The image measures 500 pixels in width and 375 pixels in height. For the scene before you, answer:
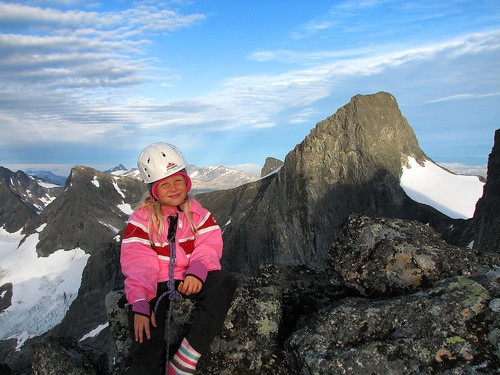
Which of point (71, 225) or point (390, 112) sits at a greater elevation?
point (390, 112)

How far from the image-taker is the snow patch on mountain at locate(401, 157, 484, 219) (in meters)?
68.9

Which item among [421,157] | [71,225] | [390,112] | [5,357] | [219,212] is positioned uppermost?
[390,112]

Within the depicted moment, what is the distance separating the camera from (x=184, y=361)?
17.1 ft

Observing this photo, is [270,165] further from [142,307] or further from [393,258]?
[142,307]

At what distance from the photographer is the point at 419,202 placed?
69.2m

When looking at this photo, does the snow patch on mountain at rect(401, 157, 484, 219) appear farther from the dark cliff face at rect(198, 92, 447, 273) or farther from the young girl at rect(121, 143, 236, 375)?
the young girl at rect(121, 143, 236, 375)

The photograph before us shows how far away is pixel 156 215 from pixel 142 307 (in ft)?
5.46

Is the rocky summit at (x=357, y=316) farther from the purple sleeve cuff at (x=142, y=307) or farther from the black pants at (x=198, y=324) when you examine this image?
the purple sleeve cuff at (x=142, y=307)

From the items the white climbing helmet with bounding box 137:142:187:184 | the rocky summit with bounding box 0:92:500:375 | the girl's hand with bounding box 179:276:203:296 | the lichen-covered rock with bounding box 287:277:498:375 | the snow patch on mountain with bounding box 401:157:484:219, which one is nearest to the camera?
the lichen-covered rock with bounding box 287:277:498:375

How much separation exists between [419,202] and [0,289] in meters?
159

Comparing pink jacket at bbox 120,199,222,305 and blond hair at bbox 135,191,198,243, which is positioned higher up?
blond hair at bbox 135,191,198,243

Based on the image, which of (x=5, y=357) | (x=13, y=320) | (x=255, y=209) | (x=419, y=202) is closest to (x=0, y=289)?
(x=13, y=320)

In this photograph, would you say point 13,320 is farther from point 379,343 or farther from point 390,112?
point 379,343

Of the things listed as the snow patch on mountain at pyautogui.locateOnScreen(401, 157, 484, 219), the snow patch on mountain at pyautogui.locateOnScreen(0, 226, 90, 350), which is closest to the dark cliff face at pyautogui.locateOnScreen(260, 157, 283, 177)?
the snow patch on mountain at pyautogui.locateOnScreen(401, 157, 484, 219)
